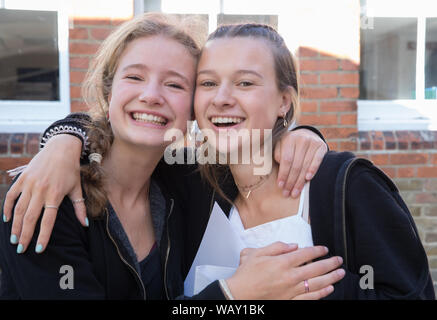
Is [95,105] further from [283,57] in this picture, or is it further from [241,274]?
[241,274]

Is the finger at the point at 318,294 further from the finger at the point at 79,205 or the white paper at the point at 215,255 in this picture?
the finger at the point at 79,205

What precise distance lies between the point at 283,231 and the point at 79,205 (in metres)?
0.80

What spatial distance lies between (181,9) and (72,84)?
1160 millimetres

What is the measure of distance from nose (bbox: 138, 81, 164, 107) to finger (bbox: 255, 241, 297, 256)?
0.75m

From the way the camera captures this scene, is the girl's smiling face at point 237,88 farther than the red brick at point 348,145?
No

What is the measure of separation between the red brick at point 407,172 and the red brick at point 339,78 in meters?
0.87

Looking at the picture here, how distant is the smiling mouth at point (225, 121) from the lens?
1824 millimetres

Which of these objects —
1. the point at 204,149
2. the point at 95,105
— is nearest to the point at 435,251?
the point at 204,149

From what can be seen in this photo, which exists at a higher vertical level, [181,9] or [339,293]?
[181,9]

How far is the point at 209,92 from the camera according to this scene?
73.9 inches

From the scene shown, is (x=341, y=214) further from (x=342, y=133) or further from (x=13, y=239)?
(x=342, y=133)

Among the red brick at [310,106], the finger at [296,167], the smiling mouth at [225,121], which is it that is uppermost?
the red brick at [310,106]

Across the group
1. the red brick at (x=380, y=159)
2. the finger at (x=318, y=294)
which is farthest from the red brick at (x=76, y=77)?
the finger at (x=318, y=294)

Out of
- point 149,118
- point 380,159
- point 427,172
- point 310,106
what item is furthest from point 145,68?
point 427,172
